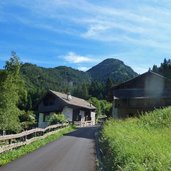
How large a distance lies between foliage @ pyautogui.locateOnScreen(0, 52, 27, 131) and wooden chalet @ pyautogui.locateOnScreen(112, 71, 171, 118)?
37.3ft

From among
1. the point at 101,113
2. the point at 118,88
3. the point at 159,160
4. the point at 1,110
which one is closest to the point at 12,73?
the point at 1,110

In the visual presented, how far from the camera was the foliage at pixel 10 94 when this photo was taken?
144 ft

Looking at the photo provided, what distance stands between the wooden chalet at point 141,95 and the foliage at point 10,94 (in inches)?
448

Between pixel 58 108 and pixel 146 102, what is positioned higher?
pixel 58 108

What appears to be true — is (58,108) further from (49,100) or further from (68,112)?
(49,100)

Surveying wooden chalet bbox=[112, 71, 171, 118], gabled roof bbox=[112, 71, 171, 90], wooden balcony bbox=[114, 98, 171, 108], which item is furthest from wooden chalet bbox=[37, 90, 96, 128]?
wooden balcony bbox=[114, 98, 171, 108]

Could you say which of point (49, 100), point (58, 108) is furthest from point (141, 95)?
point (49, 100)

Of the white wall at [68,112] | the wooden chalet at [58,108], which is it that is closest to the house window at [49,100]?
the wooden chalet at [58,108]

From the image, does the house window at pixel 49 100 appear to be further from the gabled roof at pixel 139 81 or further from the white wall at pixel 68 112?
the gabled roof at pixel 139 81

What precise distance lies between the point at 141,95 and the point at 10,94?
1456 centimetres

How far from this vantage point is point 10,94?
44.4 m

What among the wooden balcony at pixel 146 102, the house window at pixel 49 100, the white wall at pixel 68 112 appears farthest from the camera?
the house window at pixel 49 100

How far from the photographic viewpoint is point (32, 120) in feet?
238

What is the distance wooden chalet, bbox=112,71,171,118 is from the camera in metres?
41.3
